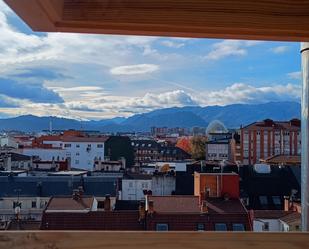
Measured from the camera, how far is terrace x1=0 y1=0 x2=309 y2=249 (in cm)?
62

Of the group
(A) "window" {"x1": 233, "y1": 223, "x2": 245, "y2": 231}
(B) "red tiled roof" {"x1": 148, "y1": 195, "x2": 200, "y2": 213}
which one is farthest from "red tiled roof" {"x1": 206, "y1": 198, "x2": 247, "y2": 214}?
(A) "window" {"x1": 233, "y1": 223, "x2": 245, "y2": 231}

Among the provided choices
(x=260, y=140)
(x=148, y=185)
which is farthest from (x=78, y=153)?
(x=148, y=185)

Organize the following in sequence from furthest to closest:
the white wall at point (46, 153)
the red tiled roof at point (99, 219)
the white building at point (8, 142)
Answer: the white wall at point (46, 153) → the white building at point (8, 142) → the red tiled roof at point (99, 219)

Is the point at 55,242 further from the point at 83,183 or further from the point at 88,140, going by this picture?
the point at 88,140

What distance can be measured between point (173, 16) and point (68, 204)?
25.5ft

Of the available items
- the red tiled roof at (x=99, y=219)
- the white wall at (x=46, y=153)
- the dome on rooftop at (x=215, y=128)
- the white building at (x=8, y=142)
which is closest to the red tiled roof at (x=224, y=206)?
the red tiled roof at (x=99, y=219)

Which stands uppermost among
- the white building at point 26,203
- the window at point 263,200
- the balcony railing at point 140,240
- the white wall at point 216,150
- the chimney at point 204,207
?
the white wall at point 216,150

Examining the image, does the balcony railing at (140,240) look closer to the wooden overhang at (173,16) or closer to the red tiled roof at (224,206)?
the wooden overhang at (173,16)

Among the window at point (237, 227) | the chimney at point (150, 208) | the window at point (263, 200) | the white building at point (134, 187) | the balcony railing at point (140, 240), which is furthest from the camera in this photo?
the white building at point (134, 187)

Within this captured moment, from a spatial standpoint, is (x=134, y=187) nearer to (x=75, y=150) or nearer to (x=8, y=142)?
(x=8, y=142)

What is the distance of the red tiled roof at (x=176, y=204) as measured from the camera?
765 centimetres

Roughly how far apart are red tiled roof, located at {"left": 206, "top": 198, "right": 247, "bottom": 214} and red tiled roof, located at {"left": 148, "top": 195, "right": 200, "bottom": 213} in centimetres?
21

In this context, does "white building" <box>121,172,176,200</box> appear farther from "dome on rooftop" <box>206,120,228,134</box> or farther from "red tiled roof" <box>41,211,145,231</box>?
"dome on rooftop" <box>206,120,228,134</box>

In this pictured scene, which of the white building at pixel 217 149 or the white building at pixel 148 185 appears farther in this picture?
the white building at pixel 217 149
